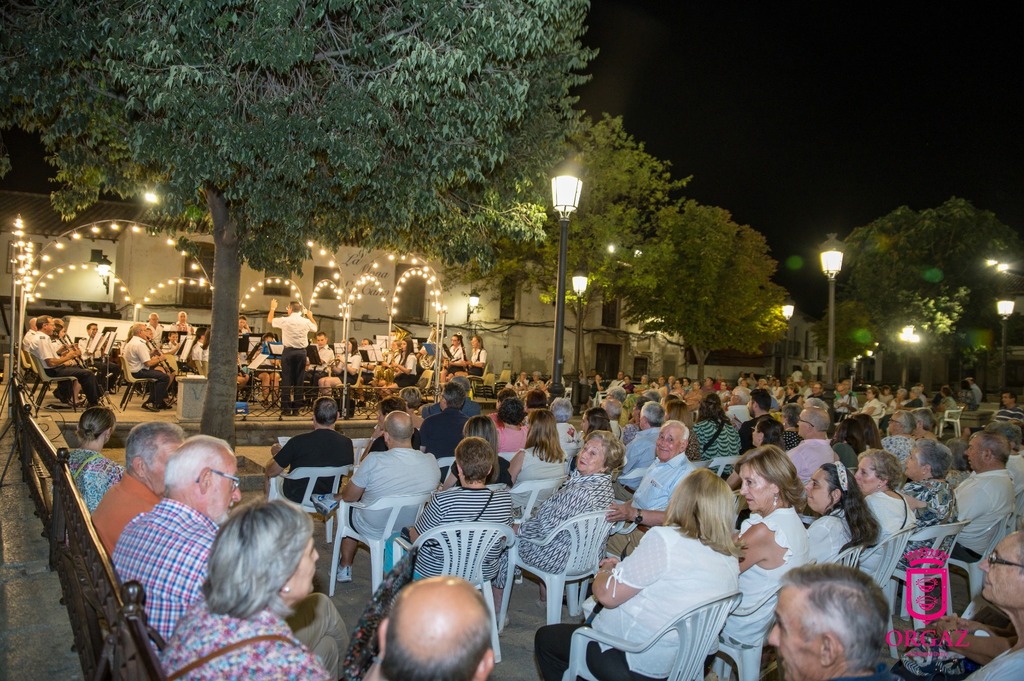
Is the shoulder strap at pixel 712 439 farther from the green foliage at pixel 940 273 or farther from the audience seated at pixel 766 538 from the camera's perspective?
the green foliage at pixel 940 273

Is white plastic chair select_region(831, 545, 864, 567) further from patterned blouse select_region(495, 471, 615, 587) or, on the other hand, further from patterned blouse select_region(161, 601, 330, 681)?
patterned blouse select_region(161, 601, 330, 681)

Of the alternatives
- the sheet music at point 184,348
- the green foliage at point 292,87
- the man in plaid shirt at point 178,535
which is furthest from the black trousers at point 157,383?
the man in plaid shirt at point 178,535

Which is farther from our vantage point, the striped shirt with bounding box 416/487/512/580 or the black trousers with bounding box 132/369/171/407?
the black trousers with bounding box 132/369/171/407

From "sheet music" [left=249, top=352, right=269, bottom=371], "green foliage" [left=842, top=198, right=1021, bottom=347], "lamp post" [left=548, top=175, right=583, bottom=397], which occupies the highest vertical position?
"green foliage" [left=842, top=198, right=1021, bottom=347]

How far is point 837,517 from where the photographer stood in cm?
433

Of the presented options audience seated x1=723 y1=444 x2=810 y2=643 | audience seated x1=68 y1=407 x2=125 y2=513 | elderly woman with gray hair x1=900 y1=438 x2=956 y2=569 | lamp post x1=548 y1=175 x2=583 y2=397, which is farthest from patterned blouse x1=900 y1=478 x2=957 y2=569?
audience seated x1=68 y1=407 x2=125 y2=513

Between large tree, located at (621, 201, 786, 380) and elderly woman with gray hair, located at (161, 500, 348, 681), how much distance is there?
26.9m

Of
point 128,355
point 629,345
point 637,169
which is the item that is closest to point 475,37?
point 128,355

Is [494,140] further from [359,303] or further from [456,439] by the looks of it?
[359,303]

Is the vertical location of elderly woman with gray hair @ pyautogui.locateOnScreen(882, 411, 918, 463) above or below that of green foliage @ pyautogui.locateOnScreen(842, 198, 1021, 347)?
below

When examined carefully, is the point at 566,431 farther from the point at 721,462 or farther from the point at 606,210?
the point at 606,210

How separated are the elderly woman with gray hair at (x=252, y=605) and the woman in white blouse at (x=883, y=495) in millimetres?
3690

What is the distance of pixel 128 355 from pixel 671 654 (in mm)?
12276

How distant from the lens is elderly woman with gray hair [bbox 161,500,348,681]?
79.4 inches
